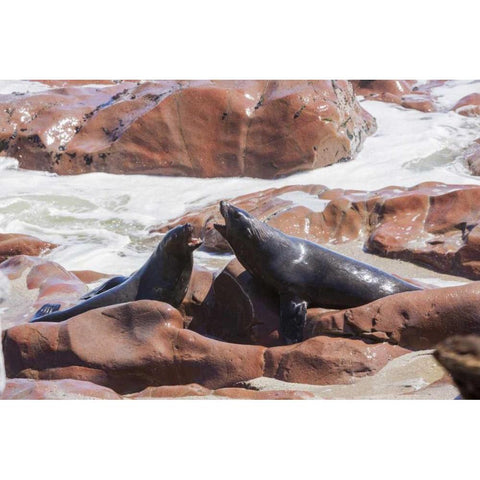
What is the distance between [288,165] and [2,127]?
17.0 feet

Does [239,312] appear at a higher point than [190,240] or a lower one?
lower

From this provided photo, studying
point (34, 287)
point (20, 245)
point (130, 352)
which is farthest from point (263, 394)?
point (20, 245)

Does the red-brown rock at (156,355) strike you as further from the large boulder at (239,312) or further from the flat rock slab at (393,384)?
the large boulder at (239,312)

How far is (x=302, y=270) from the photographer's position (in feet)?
27.1

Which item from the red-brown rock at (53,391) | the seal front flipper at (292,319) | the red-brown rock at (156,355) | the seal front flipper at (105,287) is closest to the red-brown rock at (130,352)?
the red-brown rock at (156,355)

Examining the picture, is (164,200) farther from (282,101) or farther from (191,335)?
(191,335)

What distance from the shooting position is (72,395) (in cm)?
621

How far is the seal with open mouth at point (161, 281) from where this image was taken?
8.29 meters

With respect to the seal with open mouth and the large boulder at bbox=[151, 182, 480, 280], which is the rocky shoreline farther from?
the seal with open mouth

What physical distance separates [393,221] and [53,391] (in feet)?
19.1

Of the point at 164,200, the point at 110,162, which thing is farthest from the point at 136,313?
the point at 110,162

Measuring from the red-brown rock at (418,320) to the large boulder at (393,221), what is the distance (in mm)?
2741

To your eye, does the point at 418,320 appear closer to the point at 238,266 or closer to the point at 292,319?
the point at 292,319

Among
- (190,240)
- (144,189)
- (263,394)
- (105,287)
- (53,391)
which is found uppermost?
(190,240)
